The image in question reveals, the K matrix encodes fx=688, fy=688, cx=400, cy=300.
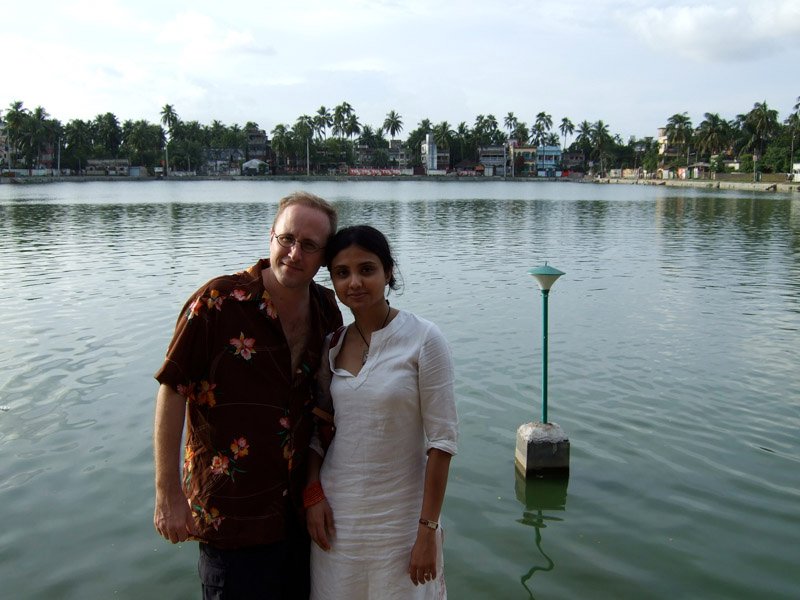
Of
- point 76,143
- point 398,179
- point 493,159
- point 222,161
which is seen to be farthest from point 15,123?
point 493,159

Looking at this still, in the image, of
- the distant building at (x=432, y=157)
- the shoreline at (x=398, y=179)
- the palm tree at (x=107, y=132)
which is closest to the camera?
the shoreline at (x=398, y=179)

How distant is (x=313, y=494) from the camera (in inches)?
102

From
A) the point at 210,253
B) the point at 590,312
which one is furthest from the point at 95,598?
the point at 210,253

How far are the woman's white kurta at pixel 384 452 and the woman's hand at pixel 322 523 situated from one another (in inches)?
0.8

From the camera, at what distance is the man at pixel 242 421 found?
8.16ft

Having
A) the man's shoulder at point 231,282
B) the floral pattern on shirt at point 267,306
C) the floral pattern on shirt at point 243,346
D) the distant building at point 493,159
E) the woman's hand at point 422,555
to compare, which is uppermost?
the distant building at point 493,159

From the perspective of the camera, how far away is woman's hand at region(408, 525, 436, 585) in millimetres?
2518

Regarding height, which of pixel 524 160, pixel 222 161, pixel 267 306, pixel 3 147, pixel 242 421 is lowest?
pixel 242 421

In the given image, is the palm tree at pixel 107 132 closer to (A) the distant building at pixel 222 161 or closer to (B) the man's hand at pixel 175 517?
(A) the distant building at pixel 222 161

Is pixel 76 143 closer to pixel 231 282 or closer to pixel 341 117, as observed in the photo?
pixel 341 117

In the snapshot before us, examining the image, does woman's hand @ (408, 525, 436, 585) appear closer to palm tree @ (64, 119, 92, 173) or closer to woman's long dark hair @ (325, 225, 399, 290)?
woman's long dark hair @ (325, 225, 399, 290)

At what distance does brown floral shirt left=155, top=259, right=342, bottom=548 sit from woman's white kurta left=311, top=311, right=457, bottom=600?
187 millimetres

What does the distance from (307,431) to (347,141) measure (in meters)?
145

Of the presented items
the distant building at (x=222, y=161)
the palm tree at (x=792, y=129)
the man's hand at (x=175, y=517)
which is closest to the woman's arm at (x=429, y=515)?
the man's hand at (x=175, y=517)
